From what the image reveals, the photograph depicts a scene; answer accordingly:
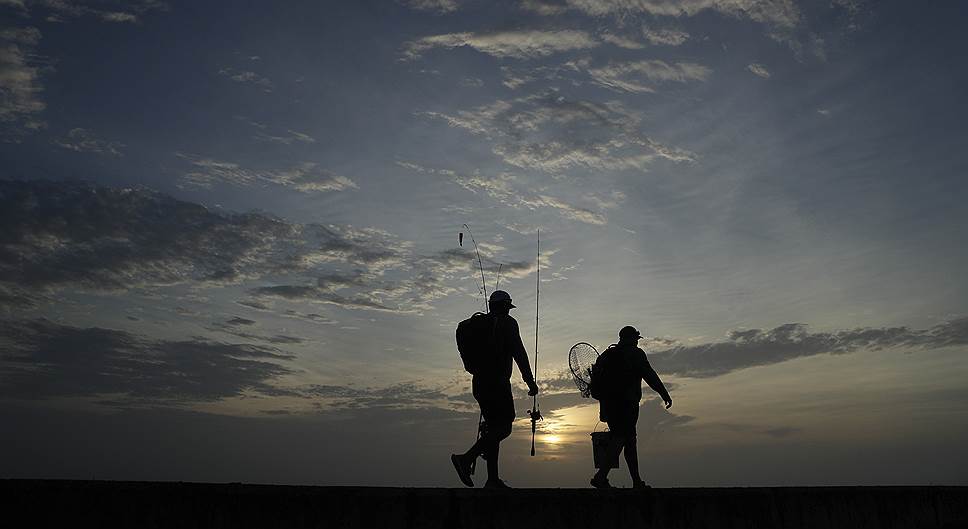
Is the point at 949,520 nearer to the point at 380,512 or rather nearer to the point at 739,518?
the point at 739,518

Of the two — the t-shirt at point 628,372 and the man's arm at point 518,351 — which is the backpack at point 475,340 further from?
the t-shirt at point 628,372

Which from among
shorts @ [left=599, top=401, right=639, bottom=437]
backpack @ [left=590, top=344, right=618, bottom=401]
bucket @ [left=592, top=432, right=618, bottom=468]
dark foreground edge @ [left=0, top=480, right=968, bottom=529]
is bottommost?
dark foreground edge @ [left=0, top=480, right=968, bottom=529]

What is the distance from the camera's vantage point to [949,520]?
12406 millimetres

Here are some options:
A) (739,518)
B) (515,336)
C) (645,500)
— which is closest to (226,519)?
(645,500)

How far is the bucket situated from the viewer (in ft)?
41.1

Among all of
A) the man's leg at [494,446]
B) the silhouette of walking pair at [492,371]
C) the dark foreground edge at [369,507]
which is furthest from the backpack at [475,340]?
the dark foreground edge at [369,507]

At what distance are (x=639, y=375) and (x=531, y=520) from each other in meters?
5.87

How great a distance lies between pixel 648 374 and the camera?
12.7 meters

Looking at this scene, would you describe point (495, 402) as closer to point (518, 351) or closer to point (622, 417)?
point (518, 351)

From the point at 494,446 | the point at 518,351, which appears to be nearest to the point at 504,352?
the point at 518,351

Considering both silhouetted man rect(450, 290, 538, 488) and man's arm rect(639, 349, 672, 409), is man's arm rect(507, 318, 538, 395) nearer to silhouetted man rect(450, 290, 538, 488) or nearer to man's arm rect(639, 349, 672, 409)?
silhouetted man rect(450, 290, 538, 488)

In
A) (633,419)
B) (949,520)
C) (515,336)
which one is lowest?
(949,520)

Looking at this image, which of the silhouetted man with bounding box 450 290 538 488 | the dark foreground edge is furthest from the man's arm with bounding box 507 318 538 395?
the dark foreground edge

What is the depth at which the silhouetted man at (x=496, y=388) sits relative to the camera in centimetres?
986
